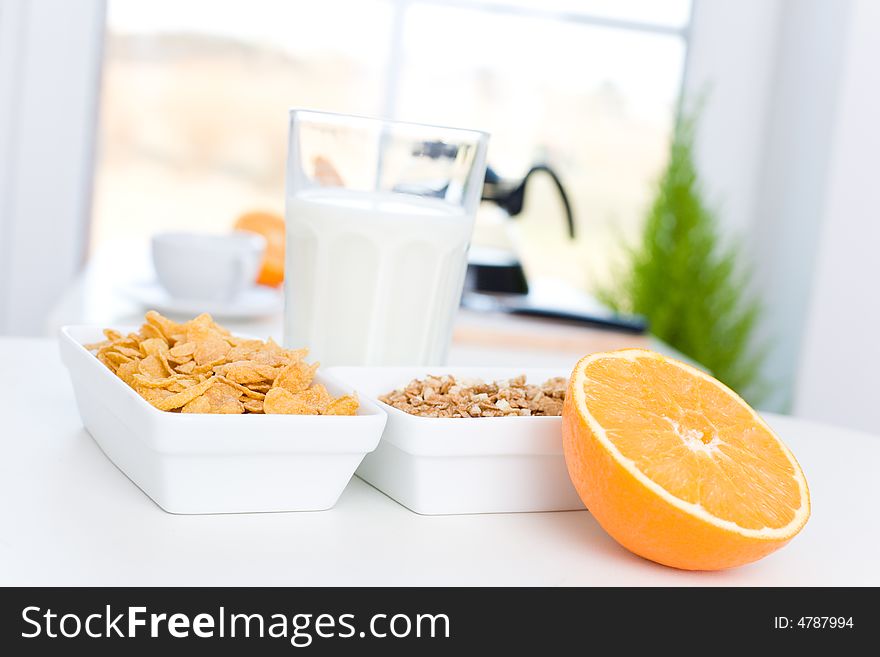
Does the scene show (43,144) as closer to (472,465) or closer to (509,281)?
(509,281)

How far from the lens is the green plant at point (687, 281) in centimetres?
282

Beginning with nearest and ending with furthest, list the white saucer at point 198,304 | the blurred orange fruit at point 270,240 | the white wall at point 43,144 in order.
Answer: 1. the white saucer at point 198,304
2. the blurred orange fruit at point 270,240
3. the white wall at point 43,144

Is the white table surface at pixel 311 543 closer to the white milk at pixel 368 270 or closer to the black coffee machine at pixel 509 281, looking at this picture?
the white milk at pixel 368 270

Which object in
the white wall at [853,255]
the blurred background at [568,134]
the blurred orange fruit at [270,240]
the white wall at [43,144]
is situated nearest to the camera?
the blurred orange fruit at [270,240]

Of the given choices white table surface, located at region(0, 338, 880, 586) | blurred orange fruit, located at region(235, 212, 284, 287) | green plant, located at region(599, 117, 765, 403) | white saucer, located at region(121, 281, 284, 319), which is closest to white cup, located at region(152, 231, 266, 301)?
white saucer, located at region(121, 281, 284, 319)

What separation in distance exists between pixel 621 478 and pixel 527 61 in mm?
2751

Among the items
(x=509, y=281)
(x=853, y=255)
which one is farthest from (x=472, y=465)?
(x=853, y=255)

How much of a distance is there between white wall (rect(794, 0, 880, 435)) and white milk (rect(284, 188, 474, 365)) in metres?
2.04

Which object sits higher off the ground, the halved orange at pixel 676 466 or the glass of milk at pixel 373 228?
the glass of milk at pixel 373 228

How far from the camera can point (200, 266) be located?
1.56 meters

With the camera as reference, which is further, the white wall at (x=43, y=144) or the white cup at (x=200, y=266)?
the white wall at (x=43, y=144)

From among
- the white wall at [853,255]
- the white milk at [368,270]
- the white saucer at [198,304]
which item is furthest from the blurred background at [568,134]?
the white milk at [368,270]
